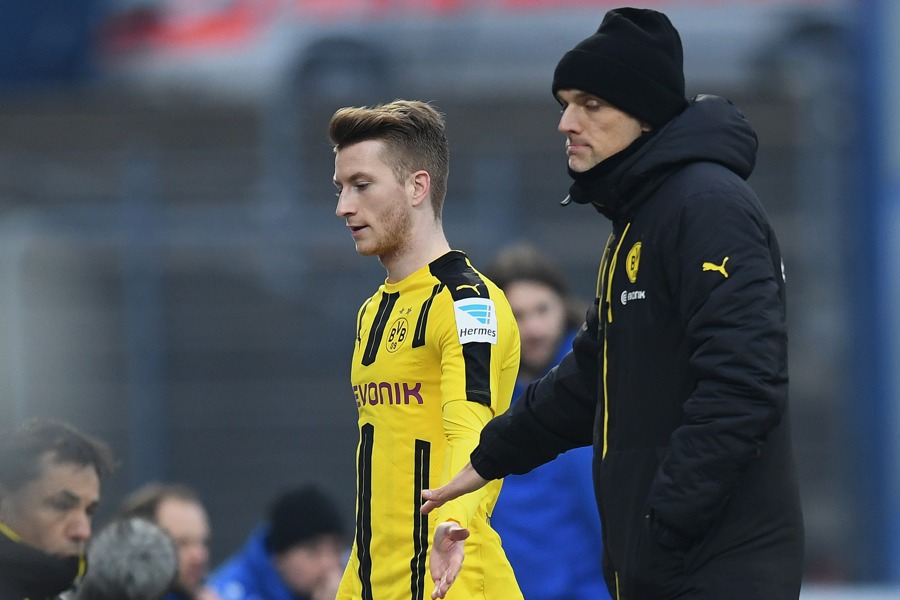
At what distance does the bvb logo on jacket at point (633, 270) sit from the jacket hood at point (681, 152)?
0.10 metres

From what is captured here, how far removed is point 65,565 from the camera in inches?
156

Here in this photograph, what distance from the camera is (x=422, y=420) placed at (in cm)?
383

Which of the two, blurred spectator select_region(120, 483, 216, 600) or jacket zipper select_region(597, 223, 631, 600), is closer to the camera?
jacket zipper select_region(597, 223, 631, 600)

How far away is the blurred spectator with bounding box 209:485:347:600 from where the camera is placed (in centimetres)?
659

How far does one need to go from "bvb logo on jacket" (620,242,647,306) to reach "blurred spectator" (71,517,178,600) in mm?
1720

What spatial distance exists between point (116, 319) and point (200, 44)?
128 inches

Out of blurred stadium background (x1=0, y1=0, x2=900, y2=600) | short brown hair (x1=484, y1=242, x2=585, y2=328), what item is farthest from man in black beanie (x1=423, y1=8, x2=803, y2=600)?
blurred stadium background (x1=0, y1=0, x2=900, y2=600)

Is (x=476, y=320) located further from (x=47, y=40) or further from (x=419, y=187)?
(x=47, y=40)

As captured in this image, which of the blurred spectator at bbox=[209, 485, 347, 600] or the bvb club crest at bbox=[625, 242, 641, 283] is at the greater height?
the bvb club crest at bbox=[625, 242, 641, 283]

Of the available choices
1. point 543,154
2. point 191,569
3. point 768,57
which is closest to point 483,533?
point 191,569

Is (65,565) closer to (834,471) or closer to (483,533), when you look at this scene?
(483,533)

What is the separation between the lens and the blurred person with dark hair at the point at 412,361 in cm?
377

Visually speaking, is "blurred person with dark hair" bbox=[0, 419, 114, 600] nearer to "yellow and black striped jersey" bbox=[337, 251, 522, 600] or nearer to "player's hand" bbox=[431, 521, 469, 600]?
"yellow and black striped jersey" bbox=[337, 251, 522, 600]

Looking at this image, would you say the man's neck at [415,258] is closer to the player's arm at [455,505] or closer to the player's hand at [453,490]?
the player's arm at [455,505]
